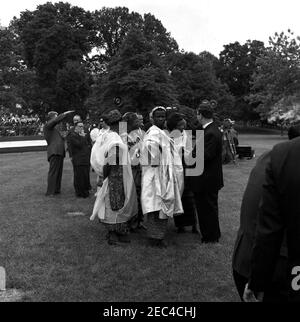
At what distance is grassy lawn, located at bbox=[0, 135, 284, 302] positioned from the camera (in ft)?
16.6

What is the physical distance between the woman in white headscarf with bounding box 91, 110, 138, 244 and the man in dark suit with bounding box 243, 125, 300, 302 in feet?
14.3

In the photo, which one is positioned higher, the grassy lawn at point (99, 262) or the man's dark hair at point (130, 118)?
the man's dark hair at point (130, 118)

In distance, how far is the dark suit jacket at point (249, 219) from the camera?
10.1 feet

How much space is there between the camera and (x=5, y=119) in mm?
39406

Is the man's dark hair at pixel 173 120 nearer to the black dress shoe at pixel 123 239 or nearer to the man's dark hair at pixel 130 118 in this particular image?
the man's dark hair at pixel 130 118

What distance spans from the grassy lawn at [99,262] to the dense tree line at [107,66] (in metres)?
23.5

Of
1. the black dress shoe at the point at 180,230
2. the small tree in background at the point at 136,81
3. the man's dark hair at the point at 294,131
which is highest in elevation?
the small tree in background at the point at 136,81

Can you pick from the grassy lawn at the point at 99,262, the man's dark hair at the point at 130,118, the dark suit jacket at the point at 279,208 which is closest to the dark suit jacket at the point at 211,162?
the grassy lawn at the point at 99,262

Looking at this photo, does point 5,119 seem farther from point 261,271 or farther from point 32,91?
point 261,271

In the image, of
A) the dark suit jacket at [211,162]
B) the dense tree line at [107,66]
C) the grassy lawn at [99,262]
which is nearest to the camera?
the grassy lawn at [99,262]

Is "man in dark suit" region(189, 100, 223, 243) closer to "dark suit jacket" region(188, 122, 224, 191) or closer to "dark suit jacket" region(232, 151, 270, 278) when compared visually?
"dark suit jacket" region(188, 122, 224, 191)
